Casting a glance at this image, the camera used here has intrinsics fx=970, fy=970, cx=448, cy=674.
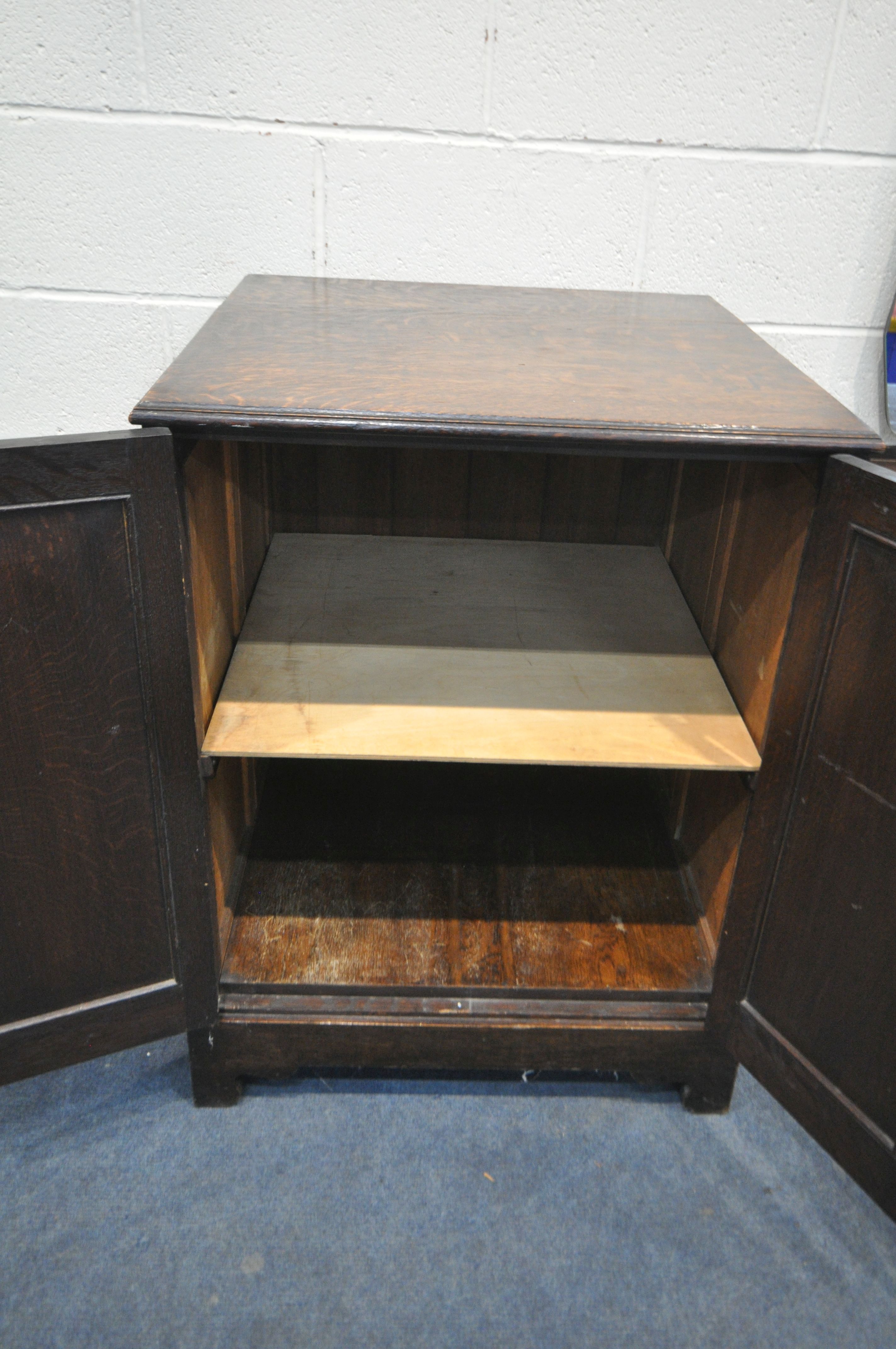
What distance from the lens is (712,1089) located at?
3.78 ft

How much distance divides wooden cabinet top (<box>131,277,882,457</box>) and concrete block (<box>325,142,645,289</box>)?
5.6 inches

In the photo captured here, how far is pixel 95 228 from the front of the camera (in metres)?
1.30

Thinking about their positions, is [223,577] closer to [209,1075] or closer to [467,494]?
[467,494]

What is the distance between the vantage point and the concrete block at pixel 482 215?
1.29 meters

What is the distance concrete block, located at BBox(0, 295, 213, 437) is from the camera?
4.43 feet

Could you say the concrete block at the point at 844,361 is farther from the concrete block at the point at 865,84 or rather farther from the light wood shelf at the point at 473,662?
the light wood shelf at the point at 473,662

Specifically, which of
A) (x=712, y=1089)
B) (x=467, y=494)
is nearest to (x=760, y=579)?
(x=467, y=494)

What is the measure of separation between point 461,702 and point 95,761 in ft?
1.24

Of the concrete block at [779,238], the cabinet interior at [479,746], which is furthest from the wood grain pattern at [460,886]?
the concrete block at [779,238]

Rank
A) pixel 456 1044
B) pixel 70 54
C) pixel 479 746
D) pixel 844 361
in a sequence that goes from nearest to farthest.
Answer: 1. pixel 479 746
2. pixel 456 1044
3. pixel 70 54
4. pixel 844 361

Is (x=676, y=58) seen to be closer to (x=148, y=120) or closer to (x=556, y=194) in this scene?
(x=556, y=194)

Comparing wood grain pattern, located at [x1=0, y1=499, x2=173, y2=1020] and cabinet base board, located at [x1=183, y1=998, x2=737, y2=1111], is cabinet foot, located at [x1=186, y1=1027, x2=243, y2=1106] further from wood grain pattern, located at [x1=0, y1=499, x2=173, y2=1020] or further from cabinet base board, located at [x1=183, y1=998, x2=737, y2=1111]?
wood grain pattern, located at [x1=0, y1=499, x2=173, y2=1020]

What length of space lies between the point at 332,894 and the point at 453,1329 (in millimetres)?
501

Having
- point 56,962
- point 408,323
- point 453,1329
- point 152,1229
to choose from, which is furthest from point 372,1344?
point 408,323
